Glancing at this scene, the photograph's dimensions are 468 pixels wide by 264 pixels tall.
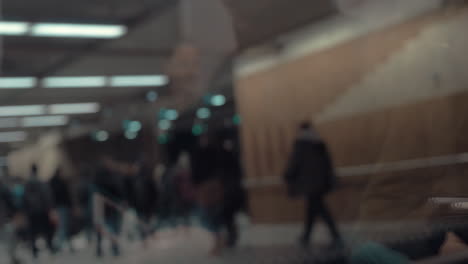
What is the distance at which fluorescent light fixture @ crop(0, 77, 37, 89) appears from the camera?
7.38ft

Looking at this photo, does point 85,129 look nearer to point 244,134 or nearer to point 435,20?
point 244,134

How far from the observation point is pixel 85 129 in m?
2.44

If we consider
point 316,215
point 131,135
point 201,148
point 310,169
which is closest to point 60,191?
point 131,135

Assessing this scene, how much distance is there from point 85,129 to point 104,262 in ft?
2.04

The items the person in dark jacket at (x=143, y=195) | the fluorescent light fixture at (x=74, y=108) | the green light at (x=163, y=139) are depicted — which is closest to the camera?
the fluorescent light fixture at (x=74, y=108)

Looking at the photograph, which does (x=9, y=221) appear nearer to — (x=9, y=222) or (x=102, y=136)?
(x=9, y=222)

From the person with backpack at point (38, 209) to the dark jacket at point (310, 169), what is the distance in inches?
68.4

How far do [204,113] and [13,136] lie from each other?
3.34 feet

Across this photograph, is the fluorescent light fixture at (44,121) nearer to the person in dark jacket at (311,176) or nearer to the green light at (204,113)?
the green light at (204,113)

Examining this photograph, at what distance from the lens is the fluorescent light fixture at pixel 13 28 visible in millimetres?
2244

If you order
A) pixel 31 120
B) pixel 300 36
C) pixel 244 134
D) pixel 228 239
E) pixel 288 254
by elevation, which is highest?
pixel 300 36

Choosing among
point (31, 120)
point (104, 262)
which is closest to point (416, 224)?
point (104, 262)

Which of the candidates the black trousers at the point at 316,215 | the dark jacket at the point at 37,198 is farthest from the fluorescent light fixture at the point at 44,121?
the black trousers at the point at 316,215

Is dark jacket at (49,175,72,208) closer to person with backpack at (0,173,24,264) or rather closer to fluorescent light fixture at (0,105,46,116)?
person with backpack at (0,173,24,264)
